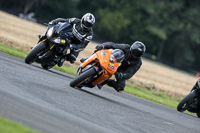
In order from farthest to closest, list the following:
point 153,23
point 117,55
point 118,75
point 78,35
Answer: point 153,23 → point 78,35 → point 118,75 → point 117,55

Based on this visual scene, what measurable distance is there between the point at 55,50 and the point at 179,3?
2441 inches

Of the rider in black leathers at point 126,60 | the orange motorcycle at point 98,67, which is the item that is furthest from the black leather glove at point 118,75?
the orange motorcycle at point 98,67

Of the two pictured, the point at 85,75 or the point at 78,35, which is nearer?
the point at 85,75

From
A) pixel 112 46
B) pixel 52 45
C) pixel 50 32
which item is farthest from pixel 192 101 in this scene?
pixel 50 32

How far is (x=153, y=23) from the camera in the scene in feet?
233

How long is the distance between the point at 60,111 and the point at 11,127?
71.9 inches

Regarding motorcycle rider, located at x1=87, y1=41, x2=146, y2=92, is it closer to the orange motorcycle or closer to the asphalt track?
the orange motorcycle

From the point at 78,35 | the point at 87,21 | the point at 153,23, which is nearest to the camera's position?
the point at 87,21

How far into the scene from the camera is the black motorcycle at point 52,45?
11.7m

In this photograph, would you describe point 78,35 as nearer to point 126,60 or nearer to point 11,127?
point 126,60

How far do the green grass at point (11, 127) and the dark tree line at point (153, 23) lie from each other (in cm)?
6043

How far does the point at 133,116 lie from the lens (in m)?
9.55

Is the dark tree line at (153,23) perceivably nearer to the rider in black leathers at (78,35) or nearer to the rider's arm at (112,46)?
the rider in black leathers at (78,35)

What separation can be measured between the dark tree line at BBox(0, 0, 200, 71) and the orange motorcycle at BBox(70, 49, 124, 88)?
55.4m
